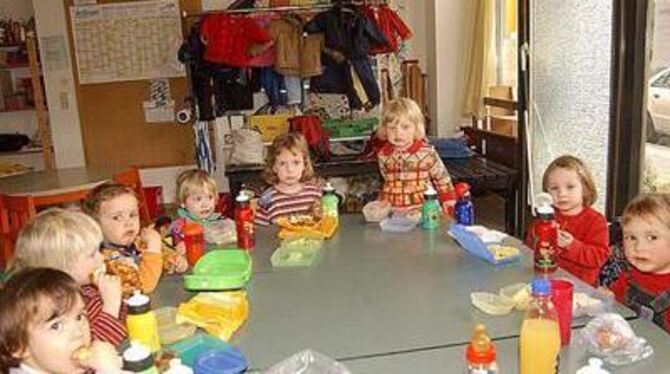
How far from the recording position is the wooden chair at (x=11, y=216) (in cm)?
319

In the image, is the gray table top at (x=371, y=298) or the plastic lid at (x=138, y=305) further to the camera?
the gray table top at (x=371, y=298)

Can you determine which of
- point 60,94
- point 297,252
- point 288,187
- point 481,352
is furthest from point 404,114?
point 60,94

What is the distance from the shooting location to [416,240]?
2328 mm

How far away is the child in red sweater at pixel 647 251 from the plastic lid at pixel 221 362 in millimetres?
1061

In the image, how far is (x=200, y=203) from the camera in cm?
249

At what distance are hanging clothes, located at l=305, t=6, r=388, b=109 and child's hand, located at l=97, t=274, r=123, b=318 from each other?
11.6 feet

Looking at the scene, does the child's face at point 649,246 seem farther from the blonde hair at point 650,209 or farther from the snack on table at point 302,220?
the snack on table at point 302,220

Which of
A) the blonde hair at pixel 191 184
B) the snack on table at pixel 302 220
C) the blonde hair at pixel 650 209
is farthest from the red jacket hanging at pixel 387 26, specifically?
the blonde hair at pixel 650 209

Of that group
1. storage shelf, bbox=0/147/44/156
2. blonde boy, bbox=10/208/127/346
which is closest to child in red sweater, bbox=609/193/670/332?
blonde boy, bbox=10/208/127/346

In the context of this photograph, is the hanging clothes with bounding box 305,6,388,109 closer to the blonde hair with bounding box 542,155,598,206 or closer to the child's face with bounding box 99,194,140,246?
the blonde hair with bounding box 542,155,598,206

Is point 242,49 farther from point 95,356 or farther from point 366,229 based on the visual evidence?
point 95,356

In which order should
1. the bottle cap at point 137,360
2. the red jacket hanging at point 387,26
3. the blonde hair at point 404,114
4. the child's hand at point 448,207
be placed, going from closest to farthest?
the bottle cap at point 137,360
the child's hand at point 448,207
the blonde hair at point 404,114
the red jacket hanging at point 387,26

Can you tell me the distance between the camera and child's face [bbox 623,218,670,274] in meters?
1.74

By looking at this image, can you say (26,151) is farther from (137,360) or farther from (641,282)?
(641,282)
